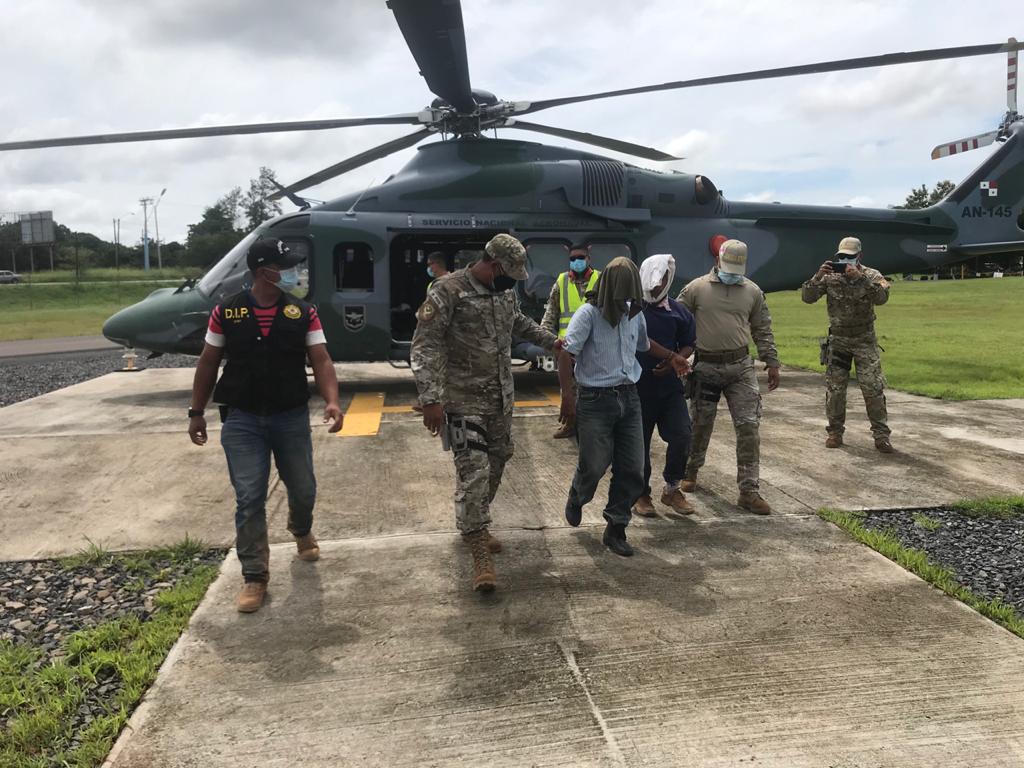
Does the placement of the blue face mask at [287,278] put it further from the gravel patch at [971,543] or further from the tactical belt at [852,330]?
the tactical belt at [852,330]

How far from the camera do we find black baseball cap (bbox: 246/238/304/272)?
3.49m

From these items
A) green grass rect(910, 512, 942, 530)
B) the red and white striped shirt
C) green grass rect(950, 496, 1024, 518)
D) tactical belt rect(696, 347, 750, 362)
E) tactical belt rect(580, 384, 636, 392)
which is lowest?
green grass rect(910, 512, 942, 530)

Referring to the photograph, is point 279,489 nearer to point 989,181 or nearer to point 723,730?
point 723,730

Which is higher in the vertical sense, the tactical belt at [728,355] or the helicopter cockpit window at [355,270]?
the helicopter cockpit window at [355,270]

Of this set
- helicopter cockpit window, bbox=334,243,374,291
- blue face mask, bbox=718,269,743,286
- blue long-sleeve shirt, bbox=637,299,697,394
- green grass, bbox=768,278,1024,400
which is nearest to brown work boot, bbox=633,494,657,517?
blue long-sleeve shirt, bbox=637,299,697,394

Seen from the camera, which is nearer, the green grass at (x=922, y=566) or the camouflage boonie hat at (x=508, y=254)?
the green grass at (x=922, y=566)

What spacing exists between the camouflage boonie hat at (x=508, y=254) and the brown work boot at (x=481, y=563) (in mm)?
1348

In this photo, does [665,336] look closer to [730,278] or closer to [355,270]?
[730,278]

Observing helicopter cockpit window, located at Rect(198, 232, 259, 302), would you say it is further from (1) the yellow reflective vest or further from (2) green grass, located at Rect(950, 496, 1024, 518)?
(2) green grass, located at Rect(950, 496, 1024, 518)

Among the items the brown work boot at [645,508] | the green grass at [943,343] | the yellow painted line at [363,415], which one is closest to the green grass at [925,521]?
the brown work boot at [645,508]

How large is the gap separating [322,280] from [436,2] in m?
3.97

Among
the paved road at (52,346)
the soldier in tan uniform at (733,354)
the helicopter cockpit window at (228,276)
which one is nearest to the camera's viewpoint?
the soldier in tan uniform at (733,354)

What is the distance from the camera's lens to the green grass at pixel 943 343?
980 cm

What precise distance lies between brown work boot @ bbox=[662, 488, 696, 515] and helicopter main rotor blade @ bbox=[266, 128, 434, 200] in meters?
6.53
